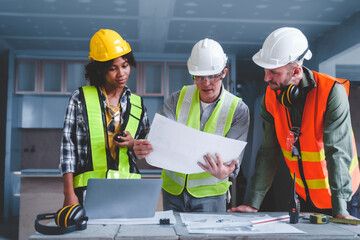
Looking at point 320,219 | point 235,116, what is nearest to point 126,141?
point 235,116

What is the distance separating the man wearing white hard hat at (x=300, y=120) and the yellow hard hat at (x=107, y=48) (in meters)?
0.68

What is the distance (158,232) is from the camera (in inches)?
45.5

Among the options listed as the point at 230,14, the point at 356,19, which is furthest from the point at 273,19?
the point at 356,19

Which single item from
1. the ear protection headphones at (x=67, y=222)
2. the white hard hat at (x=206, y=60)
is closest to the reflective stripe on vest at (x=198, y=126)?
the white hard hat at (x=206, y=60)

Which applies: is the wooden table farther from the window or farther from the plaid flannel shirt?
the window

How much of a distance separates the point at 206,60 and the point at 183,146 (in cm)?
54

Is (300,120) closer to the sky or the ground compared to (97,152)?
closer to the sky

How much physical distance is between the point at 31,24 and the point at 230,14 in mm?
2320

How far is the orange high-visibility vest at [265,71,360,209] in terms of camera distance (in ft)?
5.17

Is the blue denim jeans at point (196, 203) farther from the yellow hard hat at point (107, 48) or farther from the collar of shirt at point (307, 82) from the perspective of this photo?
the yellow hard hat at point (107, 48)

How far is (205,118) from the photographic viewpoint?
1843mm

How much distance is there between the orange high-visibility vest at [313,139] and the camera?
62.0 inches

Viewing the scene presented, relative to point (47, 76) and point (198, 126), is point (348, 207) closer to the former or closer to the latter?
point (198, 126)

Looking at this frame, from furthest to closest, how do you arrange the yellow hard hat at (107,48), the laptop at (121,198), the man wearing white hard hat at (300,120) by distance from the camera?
the yellow hard hat at (107,48)
the man wearing white hard hat at (300,120)
the laptop at (121,198)
